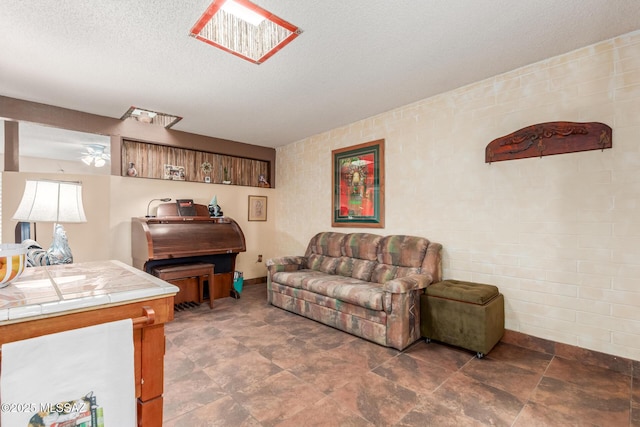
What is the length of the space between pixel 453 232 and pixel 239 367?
248 centimetres

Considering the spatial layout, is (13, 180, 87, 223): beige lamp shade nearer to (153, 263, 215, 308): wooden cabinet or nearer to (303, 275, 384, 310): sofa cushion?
(153, 263, 215, 308): wooden cabinet

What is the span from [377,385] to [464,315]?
1.02 m

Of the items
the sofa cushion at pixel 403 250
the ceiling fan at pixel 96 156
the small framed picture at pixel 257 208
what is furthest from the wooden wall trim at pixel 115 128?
the sofa cushion at pixel 403 250

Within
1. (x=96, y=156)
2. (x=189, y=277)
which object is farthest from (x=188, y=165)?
(x=189, y=277)

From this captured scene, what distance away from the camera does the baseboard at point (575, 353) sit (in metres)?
2.27

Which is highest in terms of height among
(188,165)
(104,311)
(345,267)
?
(188,165)

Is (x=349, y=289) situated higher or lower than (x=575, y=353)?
higher

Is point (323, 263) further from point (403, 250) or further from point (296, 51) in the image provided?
point (296, 51)

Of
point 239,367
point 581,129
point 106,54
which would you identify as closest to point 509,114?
point 581,129

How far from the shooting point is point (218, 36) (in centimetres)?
230

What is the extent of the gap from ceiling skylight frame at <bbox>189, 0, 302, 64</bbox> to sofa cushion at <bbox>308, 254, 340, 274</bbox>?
104 inches

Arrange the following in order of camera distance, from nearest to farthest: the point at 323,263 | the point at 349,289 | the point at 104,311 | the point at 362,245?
the point at 104,311 < the point at 349,289 < the point at 362,245 < the point at 323,263

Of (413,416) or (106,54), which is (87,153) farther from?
(413,416)

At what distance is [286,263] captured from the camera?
4246 millimetres
